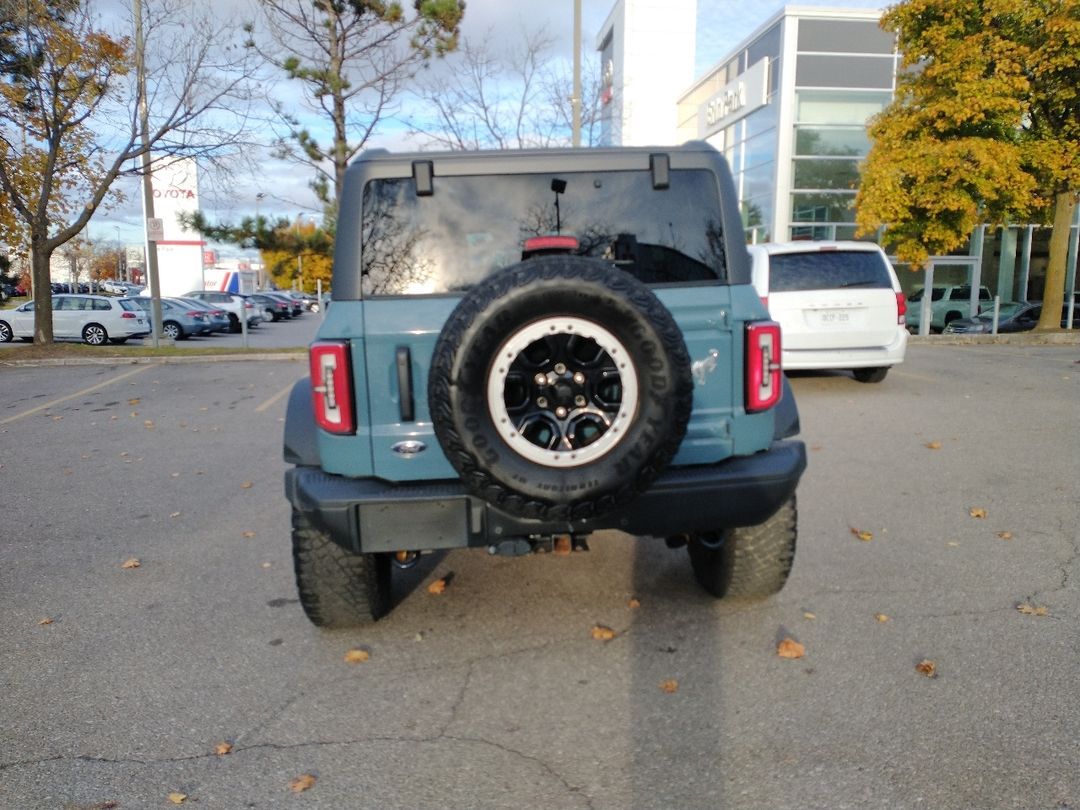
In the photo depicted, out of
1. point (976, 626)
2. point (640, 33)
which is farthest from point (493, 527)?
point (640, 33)

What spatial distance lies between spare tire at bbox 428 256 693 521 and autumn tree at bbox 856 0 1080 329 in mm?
18153

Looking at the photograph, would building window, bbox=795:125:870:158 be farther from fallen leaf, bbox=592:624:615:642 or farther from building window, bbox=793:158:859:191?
fallen leaf, bbox=592:624:615:642

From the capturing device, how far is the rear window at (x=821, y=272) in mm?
10008

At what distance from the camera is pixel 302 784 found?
271cm

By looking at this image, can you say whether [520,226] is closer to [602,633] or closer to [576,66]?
[602,633]

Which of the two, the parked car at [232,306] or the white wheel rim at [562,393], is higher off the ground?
the white wheel rim at [562,393]

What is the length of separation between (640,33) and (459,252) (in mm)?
39252

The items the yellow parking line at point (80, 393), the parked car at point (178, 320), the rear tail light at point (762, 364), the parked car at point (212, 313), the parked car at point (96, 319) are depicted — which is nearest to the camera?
the rear tail light at point (762, 364)

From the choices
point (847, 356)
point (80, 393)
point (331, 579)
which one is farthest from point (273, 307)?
point (331, 579)

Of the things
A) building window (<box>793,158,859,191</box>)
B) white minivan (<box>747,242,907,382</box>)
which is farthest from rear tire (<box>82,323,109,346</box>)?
building window (<box>793,158,859,191</box>)

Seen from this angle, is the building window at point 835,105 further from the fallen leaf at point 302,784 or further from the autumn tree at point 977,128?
the fallen leaf at point 302,784

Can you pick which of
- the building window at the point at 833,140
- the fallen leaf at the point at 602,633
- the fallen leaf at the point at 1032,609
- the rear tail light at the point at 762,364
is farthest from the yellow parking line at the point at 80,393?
the building window at the point at 833,140

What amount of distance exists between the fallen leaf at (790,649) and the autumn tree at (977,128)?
17.6m

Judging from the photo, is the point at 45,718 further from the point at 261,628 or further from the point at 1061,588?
the point at 1061,588
